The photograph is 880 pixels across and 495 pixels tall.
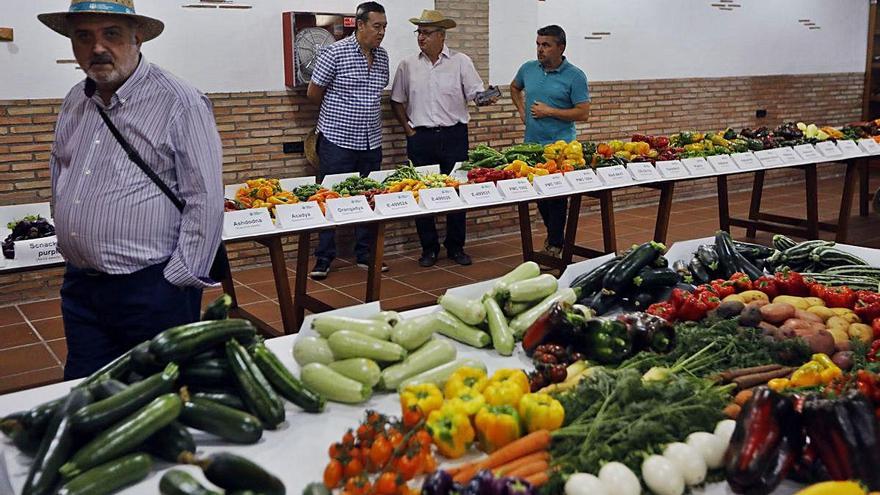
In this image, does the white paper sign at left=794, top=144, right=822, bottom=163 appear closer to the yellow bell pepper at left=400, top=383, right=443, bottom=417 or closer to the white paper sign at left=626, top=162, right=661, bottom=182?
the white paper sign at left=626, top=162, right=661, bottom=182

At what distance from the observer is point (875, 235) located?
8820mm

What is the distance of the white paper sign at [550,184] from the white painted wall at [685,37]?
3.03 m

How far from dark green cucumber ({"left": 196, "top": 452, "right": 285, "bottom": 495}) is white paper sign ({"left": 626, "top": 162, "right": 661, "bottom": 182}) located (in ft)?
16.2

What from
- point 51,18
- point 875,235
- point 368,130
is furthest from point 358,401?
point 875,235

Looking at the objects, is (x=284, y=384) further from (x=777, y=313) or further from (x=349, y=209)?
(x=349, y=209)

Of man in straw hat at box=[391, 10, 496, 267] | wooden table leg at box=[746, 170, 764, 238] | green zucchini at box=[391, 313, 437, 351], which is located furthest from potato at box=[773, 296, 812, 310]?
wooden table leg at box=[746, 170, 764, 238]

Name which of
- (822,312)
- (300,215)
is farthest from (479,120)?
(822,312)

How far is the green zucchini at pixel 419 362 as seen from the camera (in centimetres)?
268

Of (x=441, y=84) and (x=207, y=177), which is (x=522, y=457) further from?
(x=441, y=84)

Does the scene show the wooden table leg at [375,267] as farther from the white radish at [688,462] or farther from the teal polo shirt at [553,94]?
the white radish at [688,462]

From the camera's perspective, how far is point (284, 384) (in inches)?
98.4

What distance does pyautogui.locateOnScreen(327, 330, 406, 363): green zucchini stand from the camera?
2.73 meters

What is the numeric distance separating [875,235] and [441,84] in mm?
4661

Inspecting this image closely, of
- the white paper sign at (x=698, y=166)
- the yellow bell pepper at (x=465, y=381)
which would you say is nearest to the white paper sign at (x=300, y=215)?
the yellow bell pepper at (x=465, y=381)
